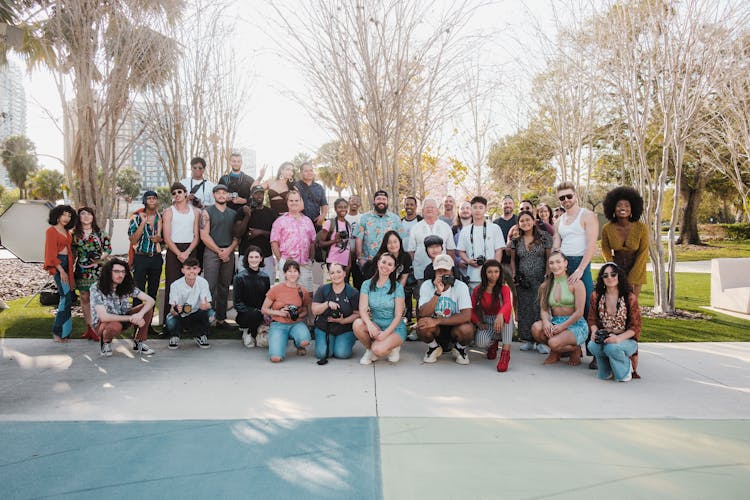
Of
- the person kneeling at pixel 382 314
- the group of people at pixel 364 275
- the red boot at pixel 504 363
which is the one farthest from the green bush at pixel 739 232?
the person kneeling at pixel 382 314

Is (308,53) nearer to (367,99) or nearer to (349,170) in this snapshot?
(367,99)

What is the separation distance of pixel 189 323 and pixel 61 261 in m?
1.65

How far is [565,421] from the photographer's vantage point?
362 cm

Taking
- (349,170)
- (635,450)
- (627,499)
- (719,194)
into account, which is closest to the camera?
(627,499)

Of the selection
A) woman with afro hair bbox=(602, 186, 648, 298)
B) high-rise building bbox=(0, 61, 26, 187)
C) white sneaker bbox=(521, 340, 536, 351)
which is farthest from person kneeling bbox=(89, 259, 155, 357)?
high-rise building bbox=(0, 61, 26, 187)

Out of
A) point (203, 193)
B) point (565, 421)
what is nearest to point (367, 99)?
point (203, 193)

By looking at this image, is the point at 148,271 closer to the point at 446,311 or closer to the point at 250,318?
the point at 250,318

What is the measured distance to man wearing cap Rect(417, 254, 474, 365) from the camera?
5.13 metres

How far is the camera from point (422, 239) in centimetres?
603

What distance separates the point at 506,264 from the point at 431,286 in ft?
4.06

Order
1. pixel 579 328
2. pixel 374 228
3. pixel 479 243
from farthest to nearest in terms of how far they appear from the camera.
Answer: pixel 374 228 → pixel 479 243 → pixel 579 328

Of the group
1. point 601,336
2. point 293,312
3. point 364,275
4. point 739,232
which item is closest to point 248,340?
point 293,312

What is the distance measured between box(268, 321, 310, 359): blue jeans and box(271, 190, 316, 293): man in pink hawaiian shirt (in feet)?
2.66

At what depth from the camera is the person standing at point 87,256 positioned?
5949 millimetres
